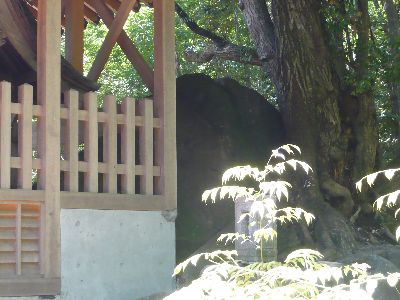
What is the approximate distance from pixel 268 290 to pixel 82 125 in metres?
4.59

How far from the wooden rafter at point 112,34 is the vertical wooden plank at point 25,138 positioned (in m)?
1.84

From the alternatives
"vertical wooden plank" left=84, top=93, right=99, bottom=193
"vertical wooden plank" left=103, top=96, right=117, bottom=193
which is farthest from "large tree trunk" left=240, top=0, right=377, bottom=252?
"vertical wooden plank" left=84, top=93, right=99, bottom=193

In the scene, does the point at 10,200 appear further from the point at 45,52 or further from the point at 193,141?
the point at 193,141

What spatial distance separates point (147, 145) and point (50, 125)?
3.59 ft

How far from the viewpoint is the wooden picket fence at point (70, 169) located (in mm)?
6513

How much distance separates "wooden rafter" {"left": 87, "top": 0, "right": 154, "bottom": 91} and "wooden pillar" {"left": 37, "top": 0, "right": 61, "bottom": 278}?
4.43ft

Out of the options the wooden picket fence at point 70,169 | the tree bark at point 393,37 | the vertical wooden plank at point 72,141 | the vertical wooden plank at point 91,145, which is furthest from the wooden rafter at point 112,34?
the tree bark at point 393,37

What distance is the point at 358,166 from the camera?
998cm

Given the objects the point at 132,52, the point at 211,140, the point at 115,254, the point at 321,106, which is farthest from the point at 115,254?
the point at 321,106

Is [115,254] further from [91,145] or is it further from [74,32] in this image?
[74,32]

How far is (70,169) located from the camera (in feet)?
22.7

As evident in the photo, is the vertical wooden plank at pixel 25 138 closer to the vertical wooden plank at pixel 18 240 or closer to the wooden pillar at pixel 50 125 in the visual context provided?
the wooden pillar at pixel 50 125

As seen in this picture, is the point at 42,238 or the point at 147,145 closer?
the point at 42,238

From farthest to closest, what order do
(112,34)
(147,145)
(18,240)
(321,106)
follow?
1. (321,106)
2. (112,34)
3. (147,145)
4. (18,240)
